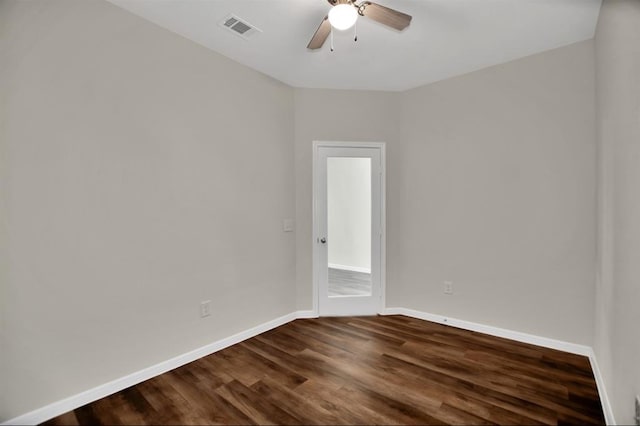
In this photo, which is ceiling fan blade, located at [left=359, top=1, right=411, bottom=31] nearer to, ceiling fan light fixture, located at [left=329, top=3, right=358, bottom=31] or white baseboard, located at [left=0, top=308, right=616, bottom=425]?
ceiling fan light fixture, located at [left=329, top=3, right=358, bottom=31]

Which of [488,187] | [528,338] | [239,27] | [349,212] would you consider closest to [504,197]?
[488,187]

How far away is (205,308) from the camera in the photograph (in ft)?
9.43

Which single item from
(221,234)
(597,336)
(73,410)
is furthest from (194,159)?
(597,336)

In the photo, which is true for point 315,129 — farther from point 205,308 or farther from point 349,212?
point 205,308

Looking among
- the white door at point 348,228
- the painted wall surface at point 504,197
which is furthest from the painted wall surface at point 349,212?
the painted wall surface at point 504,197

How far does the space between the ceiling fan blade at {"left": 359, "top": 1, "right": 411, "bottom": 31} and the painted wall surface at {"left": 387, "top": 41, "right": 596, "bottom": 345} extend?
67.1 inches

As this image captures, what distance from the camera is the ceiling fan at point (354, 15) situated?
1884mm

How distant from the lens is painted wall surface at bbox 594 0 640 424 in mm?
1496

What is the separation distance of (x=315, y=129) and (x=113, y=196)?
7.40 ft

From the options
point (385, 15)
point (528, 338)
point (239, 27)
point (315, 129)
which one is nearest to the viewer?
point (385, 15)

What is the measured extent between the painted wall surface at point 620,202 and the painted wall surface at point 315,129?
6.79ft

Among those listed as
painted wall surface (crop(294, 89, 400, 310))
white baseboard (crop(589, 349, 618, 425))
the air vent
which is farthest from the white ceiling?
white baseboard (crop(589, 349, 618, 425))

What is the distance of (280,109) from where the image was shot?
11.8ft

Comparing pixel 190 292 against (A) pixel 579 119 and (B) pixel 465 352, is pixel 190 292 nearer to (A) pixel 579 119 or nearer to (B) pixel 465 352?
(B) pixel 465 352
